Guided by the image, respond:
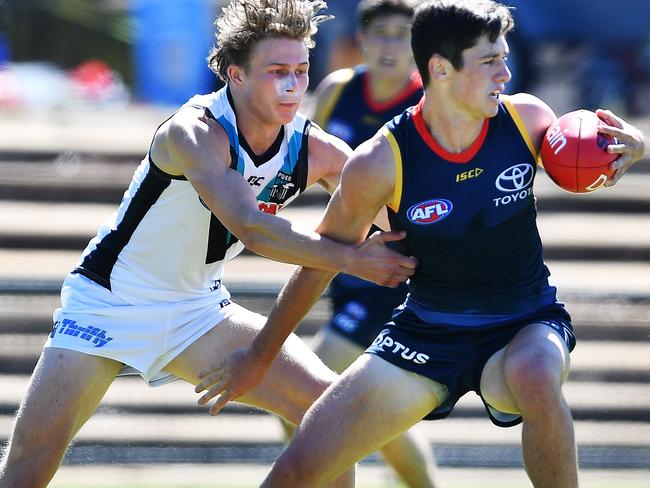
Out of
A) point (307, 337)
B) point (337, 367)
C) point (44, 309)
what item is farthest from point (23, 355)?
point (337, 367)

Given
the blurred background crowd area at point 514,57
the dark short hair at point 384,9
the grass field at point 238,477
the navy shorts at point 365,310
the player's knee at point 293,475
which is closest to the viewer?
the player's knee at point 293,475

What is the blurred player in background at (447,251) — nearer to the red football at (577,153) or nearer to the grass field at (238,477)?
the red football at (577,153)

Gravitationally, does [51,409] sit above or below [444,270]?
below

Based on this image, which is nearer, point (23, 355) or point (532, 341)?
point (532, 341)

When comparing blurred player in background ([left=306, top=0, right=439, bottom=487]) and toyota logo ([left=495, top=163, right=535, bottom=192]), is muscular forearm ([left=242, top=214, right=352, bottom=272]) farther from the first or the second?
blurred player in background ([left=306, top=0, right=439, bottom=487])

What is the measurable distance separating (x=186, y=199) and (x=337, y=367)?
1.57 metres

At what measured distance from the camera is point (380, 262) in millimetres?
3586

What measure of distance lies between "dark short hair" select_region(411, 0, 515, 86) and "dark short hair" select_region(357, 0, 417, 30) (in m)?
1.71

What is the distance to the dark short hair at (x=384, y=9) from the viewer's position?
5.36 meters

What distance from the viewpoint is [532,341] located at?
3.51 metres

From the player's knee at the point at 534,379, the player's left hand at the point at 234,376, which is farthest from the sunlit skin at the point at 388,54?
the player's knee at the point at 534,379

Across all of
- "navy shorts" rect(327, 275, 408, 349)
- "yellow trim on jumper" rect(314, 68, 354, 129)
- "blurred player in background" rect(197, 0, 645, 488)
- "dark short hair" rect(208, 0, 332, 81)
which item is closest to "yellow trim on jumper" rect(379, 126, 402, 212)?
"blurred player in background" rect(197, 0, 645, 488)

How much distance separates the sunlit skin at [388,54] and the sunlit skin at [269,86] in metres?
1.45

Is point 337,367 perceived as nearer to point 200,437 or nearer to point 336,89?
point 336,89
